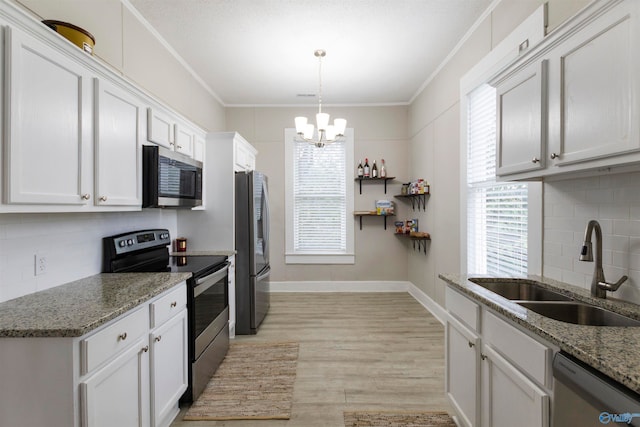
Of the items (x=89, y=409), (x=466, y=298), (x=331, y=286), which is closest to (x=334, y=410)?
(x=466, y=298)

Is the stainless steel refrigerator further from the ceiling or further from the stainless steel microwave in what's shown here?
the ceiling

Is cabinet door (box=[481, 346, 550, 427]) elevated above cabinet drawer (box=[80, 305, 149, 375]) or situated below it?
below

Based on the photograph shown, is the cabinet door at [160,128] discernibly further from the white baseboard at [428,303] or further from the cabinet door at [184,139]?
the white baseboard at [428,303]

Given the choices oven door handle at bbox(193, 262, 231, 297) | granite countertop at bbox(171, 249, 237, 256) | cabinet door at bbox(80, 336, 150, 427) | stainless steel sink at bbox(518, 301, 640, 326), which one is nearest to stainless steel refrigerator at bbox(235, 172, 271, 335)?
granite countertop at bbox(171, 249, 237, 256)

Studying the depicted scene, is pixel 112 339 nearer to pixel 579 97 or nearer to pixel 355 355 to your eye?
pixel 355 355

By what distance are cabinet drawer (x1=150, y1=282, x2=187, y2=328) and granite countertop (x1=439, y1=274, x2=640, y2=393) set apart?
1.72 metres

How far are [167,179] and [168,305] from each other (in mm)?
1004

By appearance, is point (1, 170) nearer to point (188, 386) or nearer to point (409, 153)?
point (188, 386)

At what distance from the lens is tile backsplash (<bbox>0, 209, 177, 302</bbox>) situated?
1587 millimetres

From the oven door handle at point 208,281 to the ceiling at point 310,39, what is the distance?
7.30ft

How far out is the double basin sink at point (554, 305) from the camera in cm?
146

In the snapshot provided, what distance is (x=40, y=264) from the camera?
1.75 metres

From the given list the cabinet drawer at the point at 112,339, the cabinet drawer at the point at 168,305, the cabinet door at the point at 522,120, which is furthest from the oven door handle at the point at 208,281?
the cabinet door at the point at 522,120

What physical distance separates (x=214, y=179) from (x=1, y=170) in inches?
88.5
